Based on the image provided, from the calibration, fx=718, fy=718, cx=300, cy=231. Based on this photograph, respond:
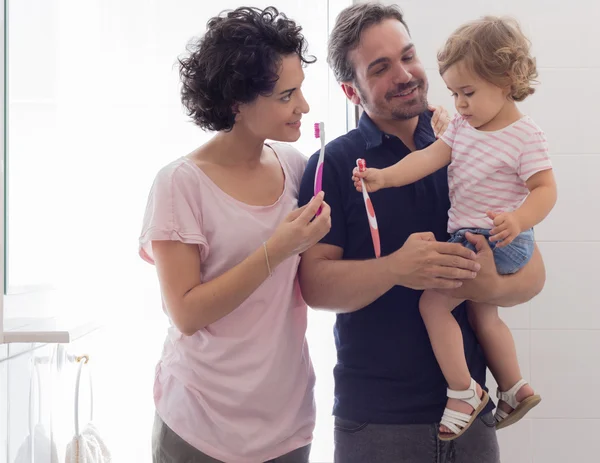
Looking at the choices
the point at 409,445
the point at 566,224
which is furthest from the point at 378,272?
the point at 566,224

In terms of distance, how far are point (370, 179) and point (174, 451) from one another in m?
0.68

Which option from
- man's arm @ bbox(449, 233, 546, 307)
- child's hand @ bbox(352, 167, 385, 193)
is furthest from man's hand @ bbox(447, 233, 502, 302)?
child's hand @ bbox(352, 167, 385, 193)

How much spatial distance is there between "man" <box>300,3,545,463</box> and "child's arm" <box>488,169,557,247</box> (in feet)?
0.33

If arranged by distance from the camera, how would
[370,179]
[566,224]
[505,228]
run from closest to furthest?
1. [505,228]
2. [370,179]
3. [566,224]

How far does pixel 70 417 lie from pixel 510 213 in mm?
1141

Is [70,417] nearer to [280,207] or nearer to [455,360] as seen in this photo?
[280,207]

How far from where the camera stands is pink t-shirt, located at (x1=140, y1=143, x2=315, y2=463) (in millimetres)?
1445

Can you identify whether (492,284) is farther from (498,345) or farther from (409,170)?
(409,170)

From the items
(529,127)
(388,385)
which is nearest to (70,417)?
(388,385)

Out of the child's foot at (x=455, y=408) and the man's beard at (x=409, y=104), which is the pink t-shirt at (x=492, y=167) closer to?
the man's beard at (x=409, y=104)

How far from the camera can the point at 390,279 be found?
1424 millimetres

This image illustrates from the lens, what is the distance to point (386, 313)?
154 centimetres

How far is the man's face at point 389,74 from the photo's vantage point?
161 cm

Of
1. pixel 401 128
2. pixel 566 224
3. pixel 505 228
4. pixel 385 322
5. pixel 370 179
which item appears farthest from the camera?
pixel 566 224
